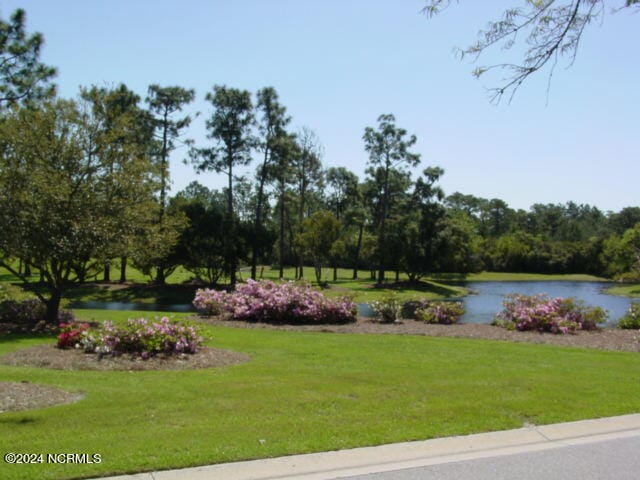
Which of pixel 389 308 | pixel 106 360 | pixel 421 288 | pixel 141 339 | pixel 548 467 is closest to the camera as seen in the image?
pixel 548 467

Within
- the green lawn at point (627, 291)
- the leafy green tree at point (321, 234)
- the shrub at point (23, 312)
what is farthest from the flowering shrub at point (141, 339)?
the green lawn at point (627, 291)

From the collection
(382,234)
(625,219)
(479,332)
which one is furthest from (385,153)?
(625,219)

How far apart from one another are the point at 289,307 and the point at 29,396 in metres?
12.6

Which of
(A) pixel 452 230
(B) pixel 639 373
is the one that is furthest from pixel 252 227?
(B) pixel 639 373

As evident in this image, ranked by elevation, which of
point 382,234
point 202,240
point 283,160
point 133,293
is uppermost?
point 283,160

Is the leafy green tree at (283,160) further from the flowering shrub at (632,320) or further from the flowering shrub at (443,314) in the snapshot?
the flowering shrub at (632,320)

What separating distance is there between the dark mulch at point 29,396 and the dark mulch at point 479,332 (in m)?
10.3

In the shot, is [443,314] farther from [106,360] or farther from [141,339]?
[106,360]

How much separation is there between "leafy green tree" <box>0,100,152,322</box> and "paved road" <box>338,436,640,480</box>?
40.6 ft

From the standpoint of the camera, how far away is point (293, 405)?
22.6 feet

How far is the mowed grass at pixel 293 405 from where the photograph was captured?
5.32 meters

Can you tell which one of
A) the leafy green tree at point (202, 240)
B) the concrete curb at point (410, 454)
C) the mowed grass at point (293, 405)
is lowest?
the concrete curb at point (410, 454)

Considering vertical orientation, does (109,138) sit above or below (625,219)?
below

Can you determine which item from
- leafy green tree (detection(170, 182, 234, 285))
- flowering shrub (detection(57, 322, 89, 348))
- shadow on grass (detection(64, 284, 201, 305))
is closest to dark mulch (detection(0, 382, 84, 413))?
flowering shrub (detection(57, 322, 89, 348))
